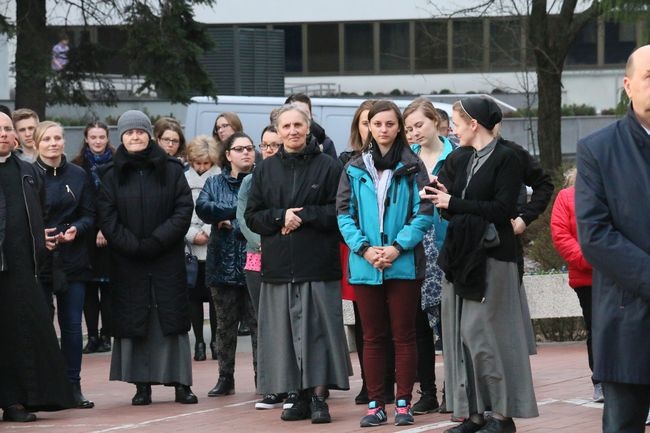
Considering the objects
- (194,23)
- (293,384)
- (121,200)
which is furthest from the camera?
(194,23)

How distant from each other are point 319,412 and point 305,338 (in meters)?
0.49

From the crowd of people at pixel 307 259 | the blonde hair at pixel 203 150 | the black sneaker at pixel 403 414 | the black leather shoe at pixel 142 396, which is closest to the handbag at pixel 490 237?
the crowd of people at pixel 307 259

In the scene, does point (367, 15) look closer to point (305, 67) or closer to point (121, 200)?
point (305, 67)

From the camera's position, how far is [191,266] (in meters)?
12.9

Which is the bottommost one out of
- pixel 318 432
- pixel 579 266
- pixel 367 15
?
pixel 318 432

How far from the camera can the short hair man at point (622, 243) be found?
227 inches

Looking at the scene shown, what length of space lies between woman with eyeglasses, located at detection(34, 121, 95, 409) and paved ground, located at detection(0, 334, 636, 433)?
0.53 m

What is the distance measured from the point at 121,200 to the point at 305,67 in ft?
136

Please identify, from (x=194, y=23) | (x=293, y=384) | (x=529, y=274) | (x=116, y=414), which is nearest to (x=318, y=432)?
(x=293, y=384)

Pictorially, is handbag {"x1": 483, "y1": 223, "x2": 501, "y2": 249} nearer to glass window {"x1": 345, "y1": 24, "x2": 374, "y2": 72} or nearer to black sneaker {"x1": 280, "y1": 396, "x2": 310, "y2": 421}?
black sneaker {"x1": 280, "y1": 396, "x2": 310, "y2": 421}

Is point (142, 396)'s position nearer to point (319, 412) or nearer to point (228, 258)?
point (228, 258)

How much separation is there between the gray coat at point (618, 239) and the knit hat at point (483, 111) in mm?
2565

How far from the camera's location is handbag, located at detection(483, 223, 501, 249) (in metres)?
8.33

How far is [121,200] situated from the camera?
10555 millimetres
